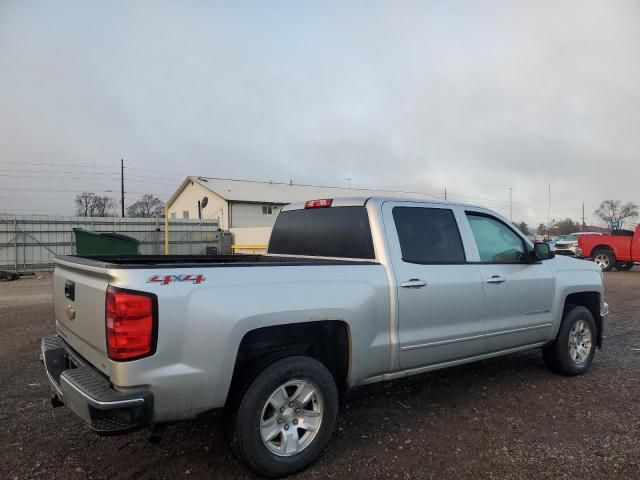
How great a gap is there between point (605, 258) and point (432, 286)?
62.1 feet

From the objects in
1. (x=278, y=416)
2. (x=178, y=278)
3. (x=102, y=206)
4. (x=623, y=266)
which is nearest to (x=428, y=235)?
(x=278, y=416)

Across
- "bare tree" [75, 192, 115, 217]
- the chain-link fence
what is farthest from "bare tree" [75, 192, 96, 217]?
the chain-link fence

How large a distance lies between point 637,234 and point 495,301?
1775 cm

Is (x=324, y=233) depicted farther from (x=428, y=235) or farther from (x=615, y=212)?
(x=615, y=212)

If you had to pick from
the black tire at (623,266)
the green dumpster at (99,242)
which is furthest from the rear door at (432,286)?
the black tire at (623,266)

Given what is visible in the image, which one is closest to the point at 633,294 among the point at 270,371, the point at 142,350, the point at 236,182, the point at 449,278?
the point at 449,278

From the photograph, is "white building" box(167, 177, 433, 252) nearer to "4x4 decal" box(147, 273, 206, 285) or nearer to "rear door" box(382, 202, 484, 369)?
"rear door" box(382, 202, 484, 369)

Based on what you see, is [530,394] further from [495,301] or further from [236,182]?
[236,182]

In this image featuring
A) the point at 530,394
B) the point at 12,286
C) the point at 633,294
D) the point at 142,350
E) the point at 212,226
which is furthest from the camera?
the point at 212,226

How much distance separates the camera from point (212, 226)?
26.6 metres

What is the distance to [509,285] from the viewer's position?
4582mm

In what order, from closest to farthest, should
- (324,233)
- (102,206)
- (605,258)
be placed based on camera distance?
(324,233) → (605,258) → (102,206)

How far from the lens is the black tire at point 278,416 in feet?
9.68

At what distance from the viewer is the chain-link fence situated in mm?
20984
